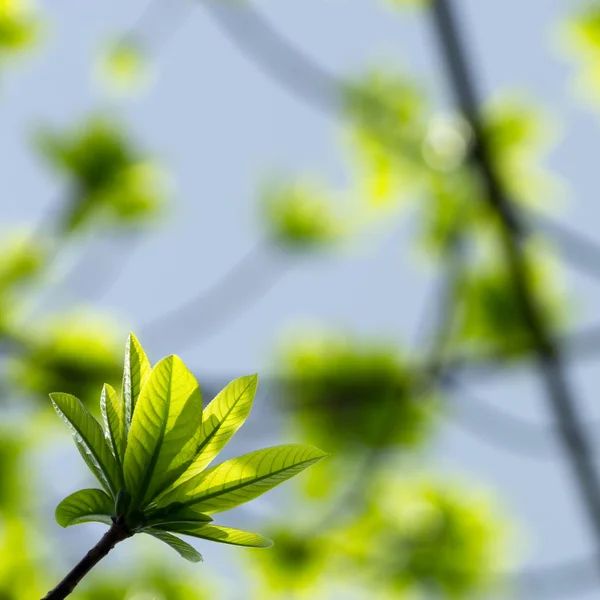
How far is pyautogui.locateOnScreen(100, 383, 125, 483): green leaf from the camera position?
408 mm

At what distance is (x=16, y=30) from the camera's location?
6.39ft

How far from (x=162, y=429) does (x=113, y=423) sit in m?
0.03

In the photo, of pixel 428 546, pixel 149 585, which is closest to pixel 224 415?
pixel 149 585

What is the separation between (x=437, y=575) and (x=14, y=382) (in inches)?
50.6

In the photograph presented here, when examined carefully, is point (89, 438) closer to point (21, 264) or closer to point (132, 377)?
point (132, 377)

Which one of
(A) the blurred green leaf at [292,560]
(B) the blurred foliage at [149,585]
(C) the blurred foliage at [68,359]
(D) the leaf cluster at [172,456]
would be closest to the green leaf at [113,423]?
(D) the leaf cluster at [172,456]

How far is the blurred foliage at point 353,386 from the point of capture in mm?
2168

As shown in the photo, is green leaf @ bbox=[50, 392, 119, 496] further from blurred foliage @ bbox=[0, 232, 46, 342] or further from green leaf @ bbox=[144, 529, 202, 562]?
blurred foliage @ bbox=[0, 232, 46, 342]

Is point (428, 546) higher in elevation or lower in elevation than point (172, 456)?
higher

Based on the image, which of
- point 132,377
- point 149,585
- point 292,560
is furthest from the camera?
point 292,560

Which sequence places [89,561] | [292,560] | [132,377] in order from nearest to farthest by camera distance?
[89,561] → [132,377] → [292,560]

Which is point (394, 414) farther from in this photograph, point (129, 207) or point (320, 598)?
point (129, 207)

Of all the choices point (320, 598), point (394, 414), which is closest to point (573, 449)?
point (394, 414)

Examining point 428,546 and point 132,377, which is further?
point 428,546
